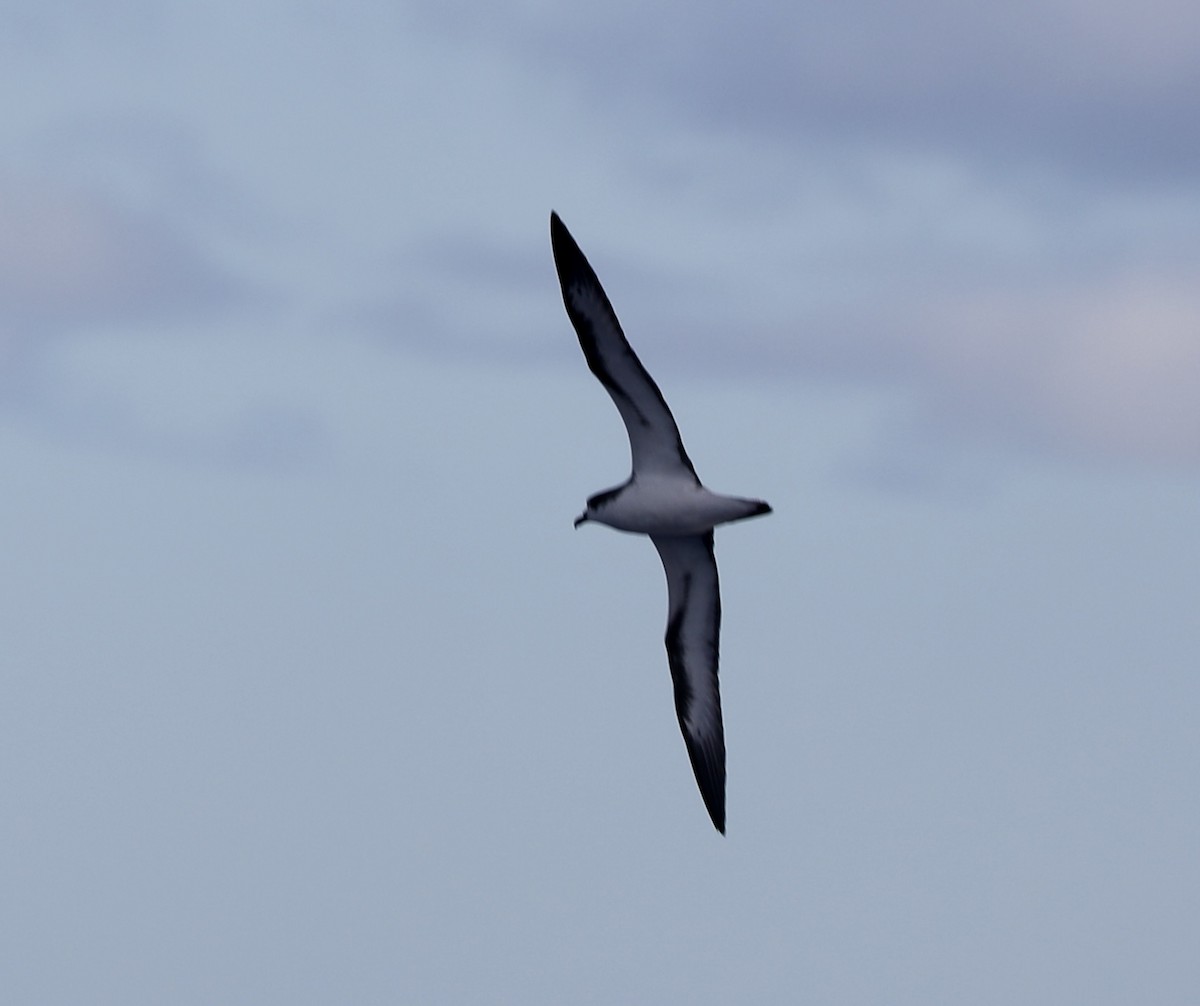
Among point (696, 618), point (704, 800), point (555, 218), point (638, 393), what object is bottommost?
point (704, 800)

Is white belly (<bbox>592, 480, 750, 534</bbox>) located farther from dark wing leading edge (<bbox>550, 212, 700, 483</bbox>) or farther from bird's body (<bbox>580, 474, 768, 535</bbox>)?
dark wing leading edge (<bbox>550, 212, 700, 483</bbox>)

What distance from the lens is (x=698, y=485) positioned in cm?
2948

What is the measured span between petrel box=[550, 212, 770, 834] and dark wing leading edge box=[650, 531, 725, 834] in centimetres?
1

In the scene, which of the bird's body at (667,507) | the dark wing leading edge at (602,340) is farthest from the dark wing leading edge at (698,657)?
the dark wing leading edge at (602,340)

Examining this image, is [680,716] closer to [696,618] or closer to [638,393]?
[696,618]

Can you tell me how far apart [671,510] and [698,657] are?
3.24m

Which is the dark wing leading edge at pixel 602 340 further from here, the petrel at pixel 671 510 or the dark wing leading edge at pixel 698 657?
the dark wing leading edge at pixel 698 657

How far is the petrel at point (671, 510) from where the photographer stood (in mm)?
28234

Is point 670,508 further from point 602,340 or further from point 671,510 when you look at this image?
point 602,340

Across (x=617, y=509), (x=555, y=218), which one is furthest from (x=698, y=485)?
A: (x=555, y=218)

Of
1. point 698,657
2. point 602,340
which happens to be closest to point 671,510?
point 602,340

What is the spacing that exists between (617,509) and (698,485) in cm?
137

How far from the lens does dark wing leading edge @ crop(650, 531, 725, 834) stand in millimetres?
31562

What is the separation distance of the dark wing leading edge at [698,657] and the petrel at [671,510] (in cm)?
1
